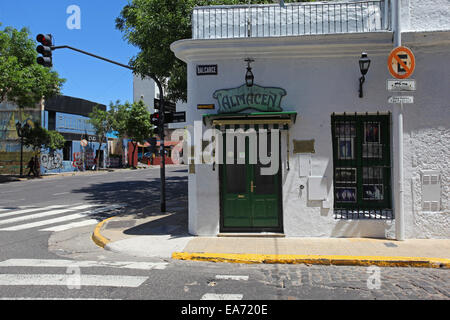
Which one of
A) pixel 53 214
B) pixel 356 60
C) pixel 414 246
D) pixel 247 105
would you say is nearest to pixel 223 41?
pixel 247 105

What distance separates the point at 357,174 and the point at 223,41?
4.43 metres

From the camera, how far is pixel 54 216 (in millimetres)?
11430

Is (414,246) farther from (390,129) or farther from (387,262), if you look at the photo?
(390,129)

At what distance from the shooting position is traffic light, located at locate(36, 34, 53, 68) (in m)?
10.5

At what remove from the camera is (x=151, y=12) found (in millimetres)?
11906

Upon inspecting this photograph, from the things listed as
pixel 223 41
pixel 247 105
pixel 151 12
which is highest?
pixel 151 12

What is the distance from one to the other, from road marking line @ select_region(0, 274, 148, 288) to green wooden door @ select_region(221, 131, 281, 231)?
10.7 feet

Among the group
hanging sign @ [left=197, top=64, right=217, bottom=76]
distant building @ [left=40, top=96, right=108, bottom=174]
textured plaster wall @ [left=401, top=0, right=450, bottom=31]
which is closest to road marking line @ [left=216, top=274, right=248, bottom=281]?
hanging sign @ [left=197, top=64, right=217, bottom=76]

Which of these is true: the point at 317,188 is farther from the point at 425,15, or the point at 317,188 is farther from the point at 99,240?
the point at 99,240

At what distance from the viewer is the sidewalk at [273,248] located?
20.3ft

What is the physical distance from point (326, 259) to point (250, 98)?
3982 millimetres

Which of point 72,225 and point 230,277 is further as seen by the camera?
point 72,225

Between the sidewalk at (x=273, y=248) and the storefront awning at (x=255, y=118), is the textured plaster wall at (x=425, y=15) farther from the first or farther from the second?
the sidewalk at (x=273, y=248)

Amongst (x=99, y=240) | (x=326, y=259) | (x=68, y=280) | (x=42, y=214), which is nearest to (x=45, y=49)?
(x=42, y=214)
